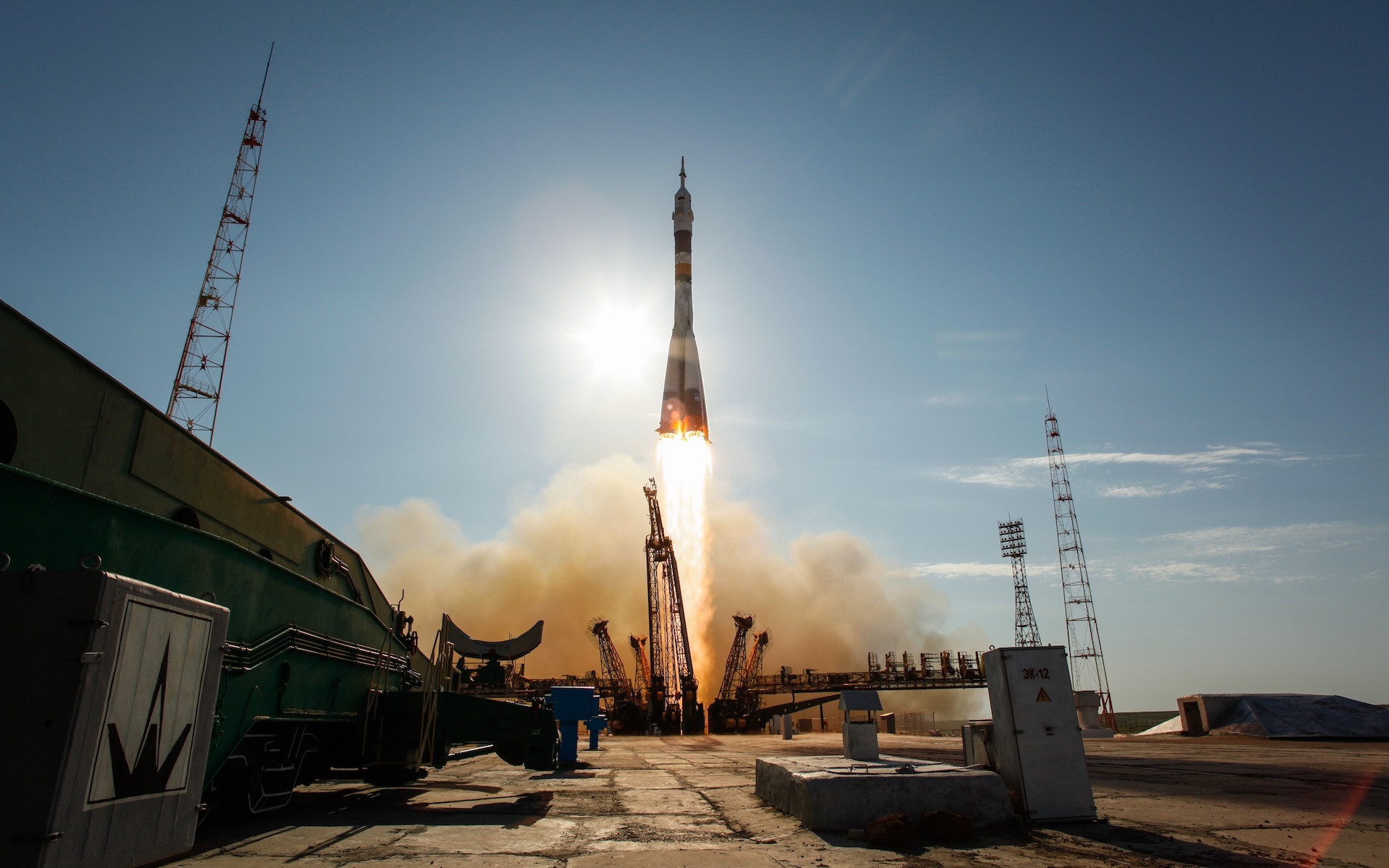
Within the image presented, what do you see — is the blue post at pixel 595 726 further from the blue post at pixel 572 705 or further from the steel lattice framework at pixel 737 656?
the steel lattice framework at pixel 737 656

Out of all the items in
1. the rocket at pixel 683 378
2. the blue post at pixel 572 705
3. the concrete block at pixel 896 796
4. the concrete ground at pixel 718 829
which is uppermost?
the rocket at pixel 683 378

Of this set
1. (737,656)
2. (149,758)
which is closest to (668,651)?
(737,656)

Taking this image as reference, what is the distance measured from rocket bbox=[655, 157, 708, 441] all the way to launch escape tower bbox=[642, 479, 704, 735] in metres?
12.3

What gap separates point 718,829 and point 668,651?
5286 centimetres

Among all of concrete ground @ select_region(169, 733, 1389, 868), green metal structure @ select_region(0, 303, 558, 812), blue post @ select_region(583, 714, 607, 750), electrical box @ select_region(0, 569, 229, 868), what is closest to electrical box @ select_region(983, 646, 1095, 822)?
concrete ground @ select_region(169, 733, 1389, 868)

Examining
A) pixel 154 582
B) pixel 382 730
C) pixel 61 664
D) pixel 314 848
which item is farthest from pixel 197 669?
pixel 382 730

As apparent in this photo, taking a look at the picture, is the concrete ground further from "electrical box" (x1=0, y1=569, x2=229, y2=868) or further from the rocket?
the rocket

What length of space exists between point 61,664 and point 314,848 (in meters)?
4.78

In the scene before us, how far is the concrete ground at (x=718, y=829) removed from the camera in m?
7.12

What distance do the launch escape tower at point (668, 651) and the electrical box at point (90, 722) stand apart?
53.8 m

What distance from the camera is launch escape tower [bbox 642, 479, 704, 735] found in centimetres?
5600

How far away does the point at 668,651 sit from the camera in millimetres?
60188

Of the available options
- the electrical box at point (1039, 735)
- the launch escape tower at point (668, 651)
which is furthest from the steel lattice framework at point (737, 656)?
the electrical box at point (1039, 735)

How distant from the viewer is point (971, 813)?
8875 mm
